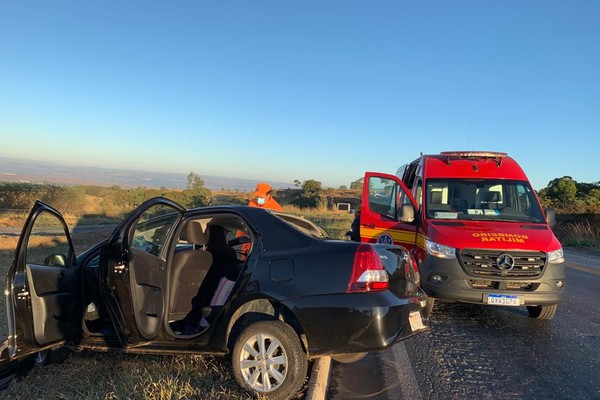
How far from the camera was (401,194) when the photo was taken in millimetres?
7891

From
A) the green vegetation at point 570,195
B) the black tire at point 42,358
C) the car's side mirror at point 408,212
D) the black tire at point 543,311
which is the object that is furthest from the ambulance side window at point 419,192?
the green vegetation at point 570,195

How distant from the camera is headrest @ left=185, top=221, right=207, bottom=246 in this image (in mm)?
4695

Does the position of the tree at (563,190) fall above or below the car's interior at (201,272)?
above

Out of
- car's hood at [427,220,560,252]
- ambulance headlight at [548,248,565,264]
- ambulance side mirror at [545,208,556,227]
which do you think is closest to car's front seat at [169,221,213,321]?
car's hood at [427,220,560,252]

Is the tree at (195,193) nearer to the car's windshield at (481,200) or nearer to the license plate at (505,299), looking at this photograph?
the car's windshield at (481,200)

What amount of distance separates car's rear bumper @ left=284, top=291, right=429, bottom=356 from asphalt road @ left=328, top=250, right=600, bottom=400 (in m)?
0.60

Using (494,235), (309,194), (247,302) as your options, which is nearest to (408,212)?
(494,235)

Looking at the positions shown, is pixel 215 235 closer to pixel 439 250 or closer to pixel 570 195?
pixel 439 250

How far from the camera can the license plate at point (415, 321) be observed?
4.01 metres

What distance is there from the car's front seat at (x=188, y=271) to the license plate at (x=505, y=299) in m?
3.64

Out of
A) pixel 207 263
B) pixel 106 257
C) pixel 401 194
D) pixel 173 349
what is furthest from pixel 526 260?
pixel 106 257

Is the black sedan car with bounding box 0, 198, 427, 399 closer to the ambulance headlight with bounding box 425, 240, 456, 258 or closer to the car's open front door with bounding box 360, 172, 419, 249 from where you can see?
the ambulance headlight with bounding box 425, 240, 456, 258

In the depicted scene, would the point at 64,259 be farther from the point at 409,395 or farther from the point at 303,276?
the point at 409,395

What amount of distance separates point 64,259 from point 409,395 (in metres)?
3.46
